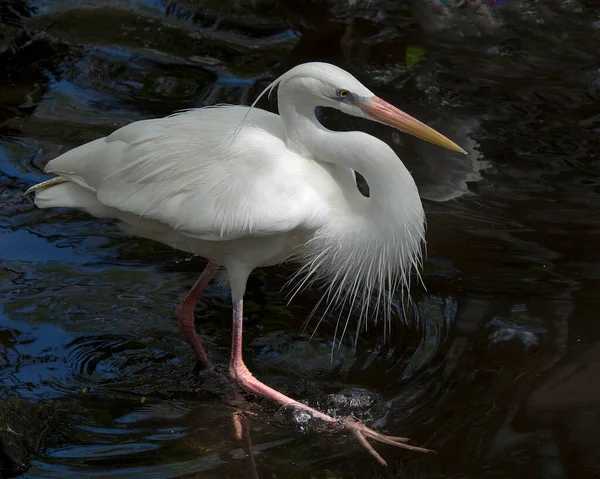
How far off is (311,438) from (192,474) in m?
0.64

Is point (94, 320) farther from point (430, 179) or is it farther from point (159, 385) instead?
point (430, 179)

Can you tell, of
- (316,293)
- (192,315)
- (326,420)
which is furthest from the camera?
(316,293)

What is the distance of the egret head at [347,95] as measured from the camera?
4.40m

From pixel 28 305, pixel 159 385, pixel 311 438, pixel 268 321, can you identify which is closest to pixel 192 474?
pixel 311 438

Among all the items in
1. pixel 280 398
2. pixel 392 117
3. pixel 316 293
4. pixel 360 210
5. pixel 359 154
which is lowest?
pixel 280 398

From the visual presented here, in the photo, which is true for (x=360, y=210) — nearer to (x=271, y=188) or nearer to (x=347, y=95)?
(x=271, y=188)

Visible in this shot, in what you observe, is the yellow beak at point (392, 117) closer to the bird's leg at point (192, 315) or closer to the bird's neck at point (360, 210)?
the bird's neck at point (360, 210)

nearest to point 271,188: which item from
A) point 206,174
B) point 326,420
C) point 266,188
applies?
point 266,188

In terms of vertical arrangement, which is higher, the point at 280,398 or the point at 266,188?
the point at 266,188

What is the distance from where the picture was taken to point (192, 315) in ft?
17.0

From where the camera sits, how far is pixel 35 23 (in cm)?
830

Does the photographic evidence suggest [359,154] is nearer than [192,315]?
Yes

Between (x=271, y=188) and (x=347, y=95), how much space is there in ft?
2.00

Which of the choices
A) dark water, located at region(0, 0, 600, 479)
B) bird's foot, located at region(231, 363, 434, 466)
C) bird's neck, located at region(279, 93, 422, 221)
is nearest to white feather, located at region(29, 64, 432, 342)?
bird's neck, located at region(279, 93, 422, 221)
